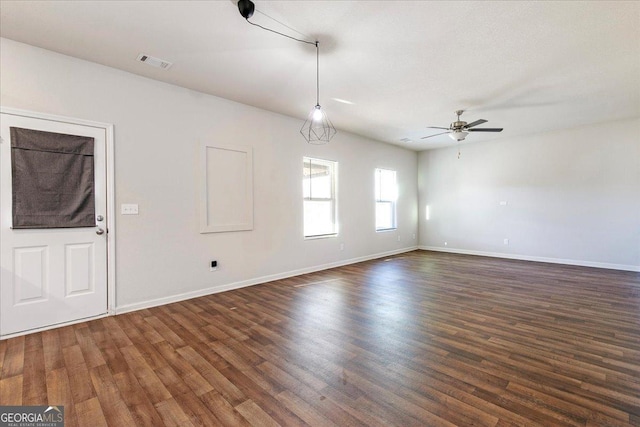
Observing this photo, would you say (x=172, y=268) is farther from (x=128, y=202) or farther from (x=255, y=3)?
(x=255, y=3)

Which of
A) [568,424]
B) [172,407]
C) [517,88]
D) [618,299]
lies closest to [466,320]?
[568,424]

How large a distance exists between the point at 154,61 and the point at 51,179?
1.64m

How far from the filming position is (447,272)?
5367 millimetres

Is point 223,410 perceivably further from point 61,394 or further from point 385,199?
point 385,199

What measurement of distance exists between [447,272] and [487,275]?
25.7 inches

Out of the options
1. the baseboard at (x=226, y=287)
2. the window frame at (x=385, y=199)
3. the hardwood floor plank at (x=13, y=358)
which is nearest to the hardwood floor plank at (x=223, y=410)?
the hardwood floor plank at (x=13, y=358)

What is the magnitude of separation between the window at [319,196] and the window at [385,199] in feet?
5.38

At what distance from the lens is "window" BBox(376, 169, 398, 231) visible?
7.18m

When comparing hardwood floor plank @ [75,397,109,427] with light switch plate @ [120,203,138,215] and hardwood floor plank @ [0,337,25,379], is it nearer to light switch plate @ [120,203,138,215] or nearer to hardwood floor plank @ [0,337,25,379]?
hardwood floor plank @ [0,337,25,379]

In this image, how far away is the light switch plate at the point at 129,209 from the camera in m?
3.39

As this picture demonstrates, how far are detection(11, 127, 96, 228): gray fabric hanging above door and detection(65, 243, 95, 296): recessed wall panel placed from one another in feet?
0.87

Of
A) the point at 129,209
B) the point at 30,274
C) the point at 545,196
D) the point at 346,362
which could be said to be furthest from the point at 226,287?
the point at 545,196

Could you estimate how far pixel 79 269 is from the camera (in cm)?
313

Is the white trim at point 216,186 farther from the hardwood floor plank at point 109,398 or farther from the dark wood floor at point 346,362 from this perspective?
the hardwood floor plank at point 109,398
